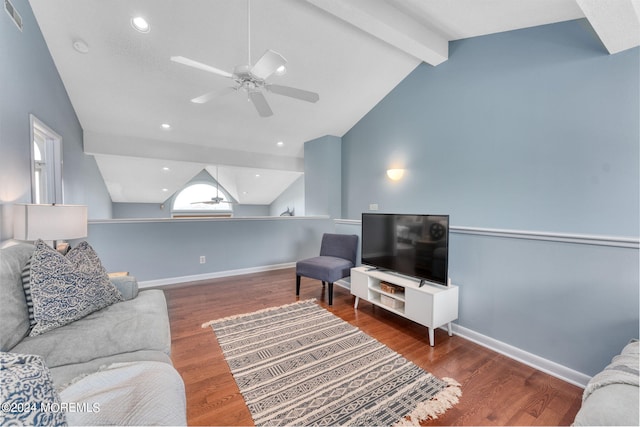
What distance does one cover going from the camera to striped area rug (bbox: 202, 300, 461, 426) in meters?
1.50

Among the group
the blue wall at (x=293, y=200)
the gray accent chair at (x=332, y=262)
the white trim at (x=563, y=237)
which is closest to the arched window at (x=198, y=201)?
the blue wall at (x=293, y=200)

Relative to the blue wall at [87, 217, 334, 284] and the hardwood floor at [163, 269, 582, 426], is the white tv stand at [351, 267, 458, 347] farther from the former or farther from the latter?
the blue wall at [87, 217, 334, 284]

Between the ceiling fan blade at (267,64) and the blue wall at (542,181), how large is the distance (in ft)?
6.81

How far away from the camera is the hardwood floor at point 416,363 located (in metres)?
1.50

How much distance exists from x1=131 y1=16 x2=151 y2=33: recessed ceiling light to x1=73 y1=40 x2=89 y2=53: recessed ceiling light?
0.59 meters

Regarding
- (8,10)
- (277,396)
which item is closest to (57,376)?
(277,396)

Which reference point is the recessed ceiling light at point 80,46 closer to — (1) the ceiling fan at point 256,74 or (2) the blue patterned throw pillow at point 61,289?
(1) the ceiling fan at point 256,74

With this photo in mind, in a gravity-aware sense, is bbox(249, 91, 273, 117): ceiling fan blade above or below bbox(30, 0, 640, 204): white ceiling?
below

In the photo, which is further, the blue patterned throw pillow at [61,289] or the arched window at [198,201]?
the arched window at [198,201]

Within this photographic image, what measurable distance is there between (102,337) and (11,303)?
44 centimetres

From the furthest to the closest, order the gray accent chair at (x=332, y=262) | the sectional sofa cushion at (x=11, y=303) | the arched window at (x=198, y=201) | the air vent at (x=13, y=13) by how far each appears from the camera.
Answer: the arched window at (x=198, y=201), the gray accent chair at (x=332, y=262), the air vent at (x=13, y=13), the sectional sofa cushion at (x=11, y=303)

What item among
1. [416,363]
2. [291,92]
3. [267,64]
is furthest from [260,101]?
[416,363]

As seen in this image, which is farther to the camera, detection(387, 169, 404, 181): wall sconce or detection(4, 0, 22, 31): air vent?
detection(387, 169, 404, 181): wall sconce

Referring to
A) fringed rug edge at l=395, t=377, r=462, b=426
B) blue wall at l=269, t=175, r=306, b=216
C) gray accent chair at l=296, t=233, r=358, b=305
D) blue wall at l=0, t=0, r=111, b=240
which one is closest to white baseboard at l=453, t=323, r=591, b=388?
fringed rug edge at l=395, t=377, r=462, b=426
